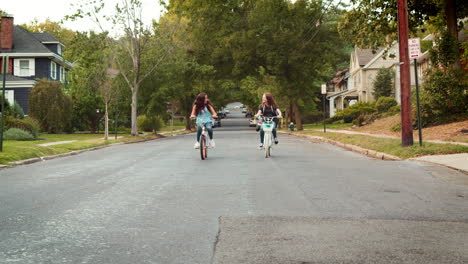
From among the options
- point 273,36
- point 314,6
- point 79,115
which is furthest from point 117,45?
point 314,6

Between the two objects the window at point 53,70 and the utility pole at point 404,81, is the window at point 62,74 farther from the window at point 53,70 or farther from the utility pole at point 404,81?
the utility pole at point 404,81

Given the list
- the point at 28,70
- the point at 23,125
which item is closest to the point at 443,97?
the point at 23,125

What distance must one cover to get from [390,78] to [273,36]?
63.5 ft

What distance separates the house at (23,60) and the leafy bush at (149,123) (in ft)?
29.1

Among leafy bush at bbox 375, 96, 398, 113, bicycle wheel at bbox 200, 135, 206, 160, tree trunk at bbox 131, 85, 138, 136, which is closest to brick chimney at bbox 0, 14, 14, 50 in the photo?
tree trunk at bbox 131, 85, 138, 136

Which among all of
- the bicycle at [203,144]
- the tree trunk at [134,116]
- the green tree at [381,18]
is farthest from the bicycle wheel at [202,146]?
the tree trunk at [134,116]

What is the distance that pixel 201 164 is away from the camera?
12.8 metres

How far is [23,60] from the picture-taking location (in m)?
44.5

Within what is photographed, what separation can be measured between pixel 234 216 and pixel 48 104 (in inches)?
1302

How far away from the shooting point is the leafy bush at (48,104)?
36094 millimetres

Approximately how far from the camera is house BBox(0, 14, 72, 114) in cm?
4306

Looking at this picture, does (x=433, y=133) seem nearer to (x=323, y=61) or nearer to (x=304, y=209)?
(x=304, y=209)

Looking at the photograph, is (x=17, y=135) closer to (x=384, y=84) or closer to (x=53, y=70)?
(x=53, y=70)

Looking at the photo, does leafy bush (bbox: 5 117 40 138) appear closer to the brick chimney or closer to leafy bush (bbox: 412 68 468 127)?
the brick chimney
